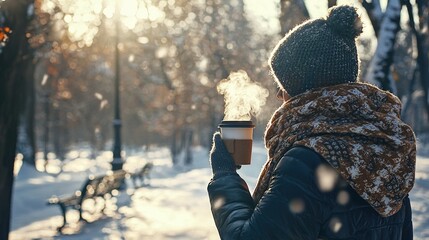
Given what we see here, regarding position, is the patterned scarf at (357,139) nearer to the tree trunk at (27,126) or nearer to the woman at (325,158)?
the woman at (325,158)

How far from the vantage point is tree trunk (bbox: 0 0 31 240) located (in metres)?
7.48

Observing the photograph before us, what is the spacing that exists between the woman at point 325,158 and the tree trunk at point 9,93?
5.97 meters

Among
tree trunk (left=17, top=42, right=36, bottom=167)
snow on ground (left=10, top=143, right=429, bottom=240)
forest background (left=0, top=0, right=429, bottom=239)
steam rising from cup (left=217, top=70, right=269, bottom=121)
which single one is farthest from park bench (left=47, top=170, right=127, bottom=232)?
tree trunk (left=17, top=42, right=36, bottom=167)

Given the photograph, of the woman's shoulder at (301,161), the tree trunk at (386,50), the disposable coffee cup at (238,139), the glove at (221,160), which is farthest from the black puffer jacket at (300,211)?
the tree trunk at (386,50)

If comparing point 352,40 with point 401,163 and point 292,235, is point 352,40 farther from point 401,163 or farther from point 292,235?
point 292,235

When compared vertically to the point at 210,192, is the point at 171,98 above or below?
below

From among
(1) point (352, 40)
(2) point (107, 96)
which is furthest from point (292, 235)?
(2) point (107, 96)

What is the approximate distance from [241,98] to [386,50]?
6305 millimetres

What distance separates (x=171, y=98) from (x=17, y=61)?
90.4ft

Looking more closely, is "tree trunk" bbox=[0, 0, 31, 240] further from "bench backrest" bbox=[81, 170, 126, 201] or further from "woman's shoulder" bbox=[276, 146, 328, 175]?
"woman's shoulder" bbox=[276, 146, 328, 175]

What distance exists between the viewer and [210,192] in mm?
2203

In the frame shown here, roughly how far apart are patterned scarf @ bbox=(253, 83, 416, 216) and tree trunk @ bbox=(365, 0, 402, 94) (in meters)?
6.75

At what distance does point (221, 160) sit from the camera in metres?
2.30

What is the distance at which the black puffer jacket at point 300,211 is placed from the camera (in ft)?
6.09
